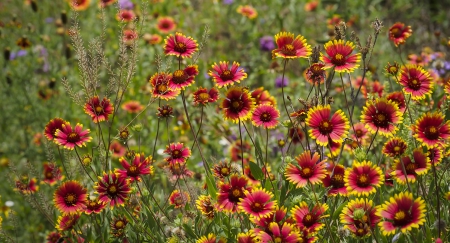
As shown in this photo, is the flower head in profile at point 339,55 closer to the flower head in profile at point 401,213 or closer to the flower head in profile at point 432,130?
the flower head in profile at point 432,130

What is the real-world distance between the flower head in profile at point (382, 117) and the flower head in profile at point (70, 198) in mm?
1003

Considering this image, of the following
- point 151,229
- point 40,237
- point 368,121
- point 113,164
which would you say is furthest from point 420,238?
point 40,237

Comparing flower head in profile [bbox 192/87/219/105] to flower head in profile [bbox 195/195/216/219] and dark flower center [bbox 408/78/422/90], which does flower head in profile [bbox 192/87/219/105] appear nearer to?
flower head in profile [bbox 195/195/216/219]

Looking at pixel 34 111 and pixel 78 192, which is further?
pixel 34 111

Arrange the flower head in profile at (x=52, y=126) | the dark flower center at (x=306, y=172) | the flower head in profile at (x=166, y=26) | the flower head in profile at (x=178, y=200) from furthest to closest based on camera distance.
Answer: the flower head in profile at (x=166, y=26) < the flower head in profile at (x=178, y=200) < the flower head in profile at (x=52, y=126) < the dark flower center at (x=306, y=172)

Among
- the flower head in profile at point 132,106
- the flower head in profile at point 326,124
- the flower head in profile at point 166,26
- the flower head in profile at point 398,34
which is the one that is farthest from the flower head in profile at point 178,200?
the flower head in profile at point 166,26

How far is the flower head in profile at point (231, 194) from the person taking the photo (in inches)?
64.7

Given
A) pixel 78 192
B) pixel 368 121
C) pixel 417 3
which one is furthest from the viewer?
pixel 417 3

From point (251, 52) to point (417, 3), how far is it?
6.46ft

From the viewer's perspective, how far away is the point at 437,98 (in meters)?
2.40

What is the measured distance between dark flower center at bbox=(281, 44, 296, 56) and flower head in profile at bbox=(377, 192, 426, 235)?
1.97 feet

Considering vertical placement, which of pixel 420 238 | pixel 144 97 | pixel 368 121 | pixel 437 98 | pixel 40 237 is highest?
pixel 144 97

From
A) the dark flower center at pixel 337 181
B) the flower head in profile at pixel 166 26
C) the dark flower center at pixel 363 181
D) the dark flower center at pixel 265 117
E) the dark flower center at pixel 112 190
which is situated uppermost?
the flower head in profile at pixel 166 26

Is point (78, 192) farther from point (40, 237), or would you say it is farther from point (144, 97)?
point (144, 97)
